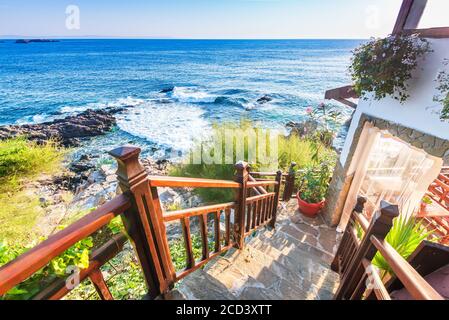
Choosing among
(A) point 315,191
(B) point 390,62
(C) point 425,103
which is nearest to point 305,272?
(A) point 315,191

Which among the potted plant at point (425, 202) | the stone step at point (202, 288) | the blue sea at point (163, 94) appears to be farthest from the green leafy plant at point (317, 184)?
the blue sea at point (163, 94)

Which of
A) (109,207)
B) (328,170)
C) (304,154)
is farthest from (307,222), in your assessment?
(109,207)

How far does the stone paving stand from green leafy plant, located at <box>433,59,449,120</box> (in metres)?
2.08

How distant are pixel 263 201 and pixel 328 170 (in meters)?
1.99

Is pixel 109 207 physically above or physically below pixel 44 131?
above

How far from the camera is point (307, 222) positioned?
4.19m

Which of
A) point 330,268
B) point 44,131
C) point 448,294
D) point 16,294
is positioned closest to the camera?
point 16,294

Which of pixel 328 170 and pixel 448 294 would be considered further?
pixel 328 170

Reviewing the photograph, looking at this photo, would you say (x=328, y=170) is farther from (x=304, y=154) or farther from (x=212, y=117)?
(x=212, y=117)

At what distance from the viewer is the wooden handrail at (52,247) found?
2.26 ft

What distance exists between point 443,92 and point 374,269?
1.85m

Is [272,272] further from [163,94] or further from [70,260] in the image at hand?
[163,94]

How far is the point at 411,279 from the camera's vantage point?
39.9 inches

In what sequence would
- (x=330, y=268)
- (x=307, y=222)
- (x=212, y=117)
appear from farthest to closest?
(x=212, y=117), (x=307, y=222), (x=330, y=268)
